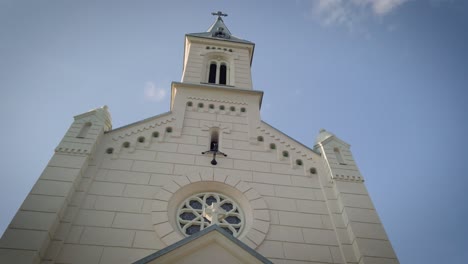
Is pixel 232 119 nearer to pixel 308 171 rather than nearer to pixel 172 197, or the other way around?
pixel 308 171

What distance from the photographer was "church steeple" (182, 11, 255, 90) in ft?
52.9

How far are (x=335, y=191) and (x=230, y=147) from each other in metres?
3.47

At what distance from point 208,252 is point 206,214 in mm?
1962

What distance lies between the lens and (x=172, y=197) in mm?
9609

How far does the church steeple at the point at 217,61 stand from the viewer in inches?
634

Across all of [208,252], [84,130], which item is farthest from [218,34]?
[208,252]

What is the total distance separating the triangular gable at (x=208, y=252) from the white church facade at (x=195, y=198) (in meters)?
0.02

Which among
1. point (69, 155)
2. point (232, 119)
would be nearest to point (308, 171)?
point (232, 119)

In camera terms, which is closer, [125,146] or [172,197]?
[172,197]

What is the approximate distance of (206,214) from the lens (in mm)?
8805

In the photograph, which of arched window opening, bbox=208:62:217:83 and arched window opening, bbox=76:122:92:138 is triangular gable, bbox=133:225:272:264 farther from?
arched window opening, bbox=208:62:217:83

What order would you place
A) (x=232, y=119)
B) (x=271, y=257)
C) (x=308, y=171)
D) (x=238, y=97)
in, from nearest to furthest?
(x=271, y=257) → (x=308, y=171) → (x=232, y=119) → (x=238, y=97)

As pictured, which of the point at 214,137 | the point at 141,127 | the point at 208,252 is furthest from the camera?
the point at 214,137

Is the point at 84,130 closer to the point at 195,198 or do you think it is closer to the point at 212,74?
the point at 195,198
